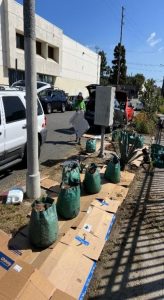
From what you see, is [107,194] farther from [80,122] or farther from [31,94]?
[80,122]

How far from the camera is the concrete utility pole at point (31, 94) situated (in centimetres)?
414

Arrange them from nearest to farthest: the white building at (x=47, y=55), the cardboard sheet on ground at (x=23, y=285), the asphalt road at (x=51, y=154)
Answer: the cardboard sheet on ground at (x=23, y=285) < the asphalt road at (x=51, y=154) < the white building at (x=47, y=55)

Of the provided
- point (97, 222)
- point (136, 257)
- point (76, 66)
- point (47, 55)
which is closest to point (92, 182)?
point (97, 222)

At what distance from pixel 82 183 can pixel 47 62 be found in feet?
84.9

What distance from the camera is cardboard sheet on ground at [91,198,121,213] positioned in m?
4.74

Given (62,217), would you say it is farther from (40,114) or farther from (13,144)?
(40,114)

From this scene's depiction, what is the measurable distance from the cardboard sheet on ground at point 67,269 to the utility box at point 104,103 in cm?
457

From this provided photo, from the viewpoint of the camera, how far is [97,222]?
168 inches

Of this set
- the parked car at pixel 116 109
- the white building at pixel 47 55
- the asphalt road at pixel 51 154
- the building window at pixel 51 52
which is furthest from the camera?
the building window at pixel 51 52

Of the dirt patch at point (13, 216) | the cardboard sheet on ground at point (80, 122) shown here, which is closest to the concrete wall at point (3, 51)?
the cardboard sheet on ground at point (80, 122)

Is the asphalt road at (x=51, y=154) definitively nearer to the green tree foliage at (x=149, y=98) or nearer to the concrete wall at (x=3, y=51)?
the green tree foliage at (x=149, y=98)

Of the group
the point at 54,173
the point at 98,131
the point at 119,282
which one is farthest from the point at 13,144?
the point at 98,131

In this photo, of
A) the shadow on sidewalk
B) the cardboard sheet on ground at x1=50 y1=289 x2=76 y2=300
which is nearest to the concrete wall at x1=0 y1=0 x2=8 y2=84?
the shadow on sidewalk

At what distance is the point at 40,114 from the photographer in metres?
7.03
